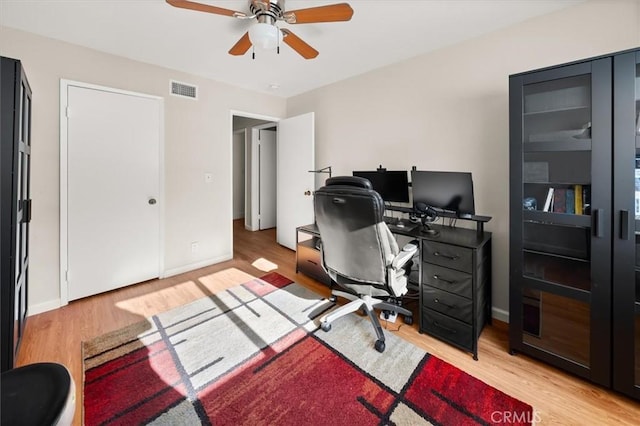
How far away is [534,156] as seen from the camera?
177cm

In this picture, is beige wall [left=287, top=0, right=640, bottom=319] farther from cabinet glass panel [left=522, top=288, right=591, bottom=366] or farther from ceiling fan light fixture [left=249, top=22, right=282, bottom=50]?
ceiling fan light fixture [left=249, top=22, right=282, bottom=50]

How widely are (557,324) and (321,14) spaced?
252cm

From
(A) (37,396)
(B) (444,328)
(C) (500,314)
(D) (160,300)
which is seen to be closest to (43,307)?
(D) (160,300)

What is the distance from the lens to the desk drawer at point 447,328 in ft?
6.21

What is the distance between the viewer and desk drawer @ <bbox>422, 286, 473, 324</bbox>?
6.22ft

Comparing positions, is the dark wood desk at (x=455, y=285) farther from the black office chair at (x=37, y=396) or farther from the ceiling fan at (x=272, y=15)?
the black office chair at (x=37, y=396)

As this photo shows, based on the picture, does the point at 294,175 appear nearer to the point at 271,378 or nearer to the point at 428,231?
the point at 428,231

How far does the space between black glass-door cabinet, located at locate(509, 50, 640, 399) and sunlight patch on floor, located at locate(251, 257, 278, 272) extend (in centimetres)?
259

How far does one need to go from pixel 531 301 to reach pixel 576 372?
0.43m

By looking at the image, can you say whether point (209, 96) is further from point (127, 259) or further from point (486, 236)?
point (486, 236)

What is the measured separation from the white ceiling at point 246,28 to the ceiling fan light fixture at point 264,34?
33cm

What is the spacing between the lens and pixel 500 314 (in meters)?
2.34

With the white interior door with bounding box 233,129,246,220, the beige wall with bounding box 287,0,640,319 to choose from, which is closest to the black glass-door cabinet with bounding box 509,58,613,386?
the beige wall with bounding box 287,0,640,319

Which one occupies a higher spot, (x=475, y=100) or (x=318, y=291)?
(x=475, y=100)
